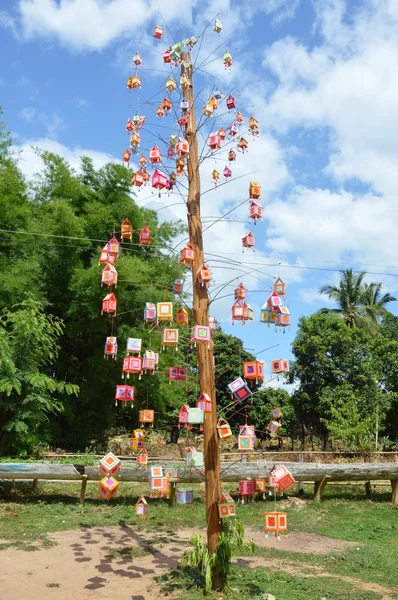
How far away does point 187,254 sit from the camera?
17.6ft

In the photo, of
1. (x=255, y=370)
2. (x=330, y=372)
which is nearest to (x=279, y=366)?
(x=255, y=370)

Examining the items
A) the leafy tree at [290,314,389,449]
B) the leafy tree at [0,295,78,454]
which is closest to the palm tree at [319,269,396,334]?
the leafy tree at [290,314,389,449]

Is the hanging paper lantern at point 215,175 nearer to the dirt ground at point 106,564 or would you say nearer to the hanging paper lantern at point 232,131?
the hanging paper lantern at point 232,131

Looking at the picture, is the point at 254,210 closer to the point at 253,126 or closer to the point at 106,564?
the point at 253,126

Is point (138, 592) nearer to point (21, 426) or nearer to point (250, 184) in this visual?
point (250, 184)

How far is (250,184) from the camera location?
5.64m

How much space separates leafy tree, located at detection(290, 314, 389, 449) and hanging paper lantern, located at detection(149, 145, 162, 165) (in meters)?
15.1

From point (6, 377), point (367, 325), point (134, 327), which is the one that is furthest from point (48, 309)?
point (367, 325)

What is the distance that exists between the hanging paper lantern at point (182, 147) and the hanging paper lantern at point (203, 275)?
1.30 m

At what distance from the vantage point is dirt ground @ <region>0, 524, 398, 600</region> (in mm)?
5242

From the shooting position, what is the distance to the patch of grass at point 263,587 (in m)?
4.96

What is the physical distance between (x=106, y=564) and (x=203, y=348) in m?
3.12

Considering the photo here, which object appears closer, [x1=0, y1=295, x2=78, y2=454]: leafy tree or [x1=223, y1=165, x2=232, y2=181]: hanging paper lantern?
[x1=223, y1=165, x2=232, y2=181]: hanging paper lantern

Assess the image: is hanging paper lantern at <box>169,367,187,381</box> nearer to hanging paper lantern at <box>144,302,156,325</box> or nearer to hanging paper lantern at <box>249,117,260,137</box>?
hanging paper lantern at <box>144,302,156,325</box>
